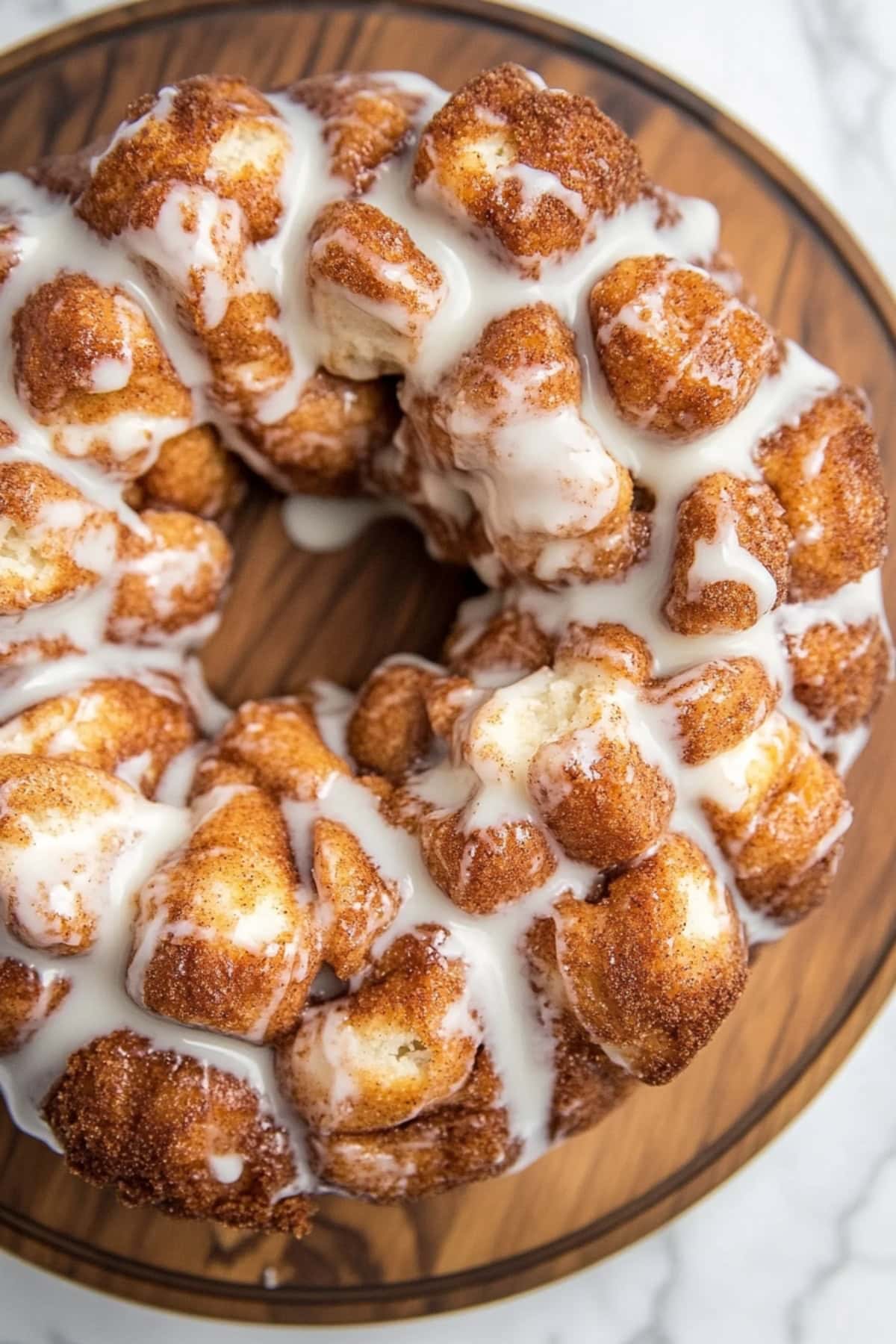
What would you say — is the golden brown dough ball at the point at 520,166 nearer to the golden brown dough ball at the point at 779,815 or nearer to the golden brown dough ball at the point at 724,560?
the golden brown dough ball at the point at 724,560

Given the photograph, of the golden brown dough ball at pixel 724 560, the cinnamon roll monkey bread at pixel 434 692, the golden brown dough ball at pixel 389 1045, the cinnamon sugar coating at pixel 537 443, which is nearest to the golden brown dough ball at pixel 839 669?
the cinnamon roll monkey bread at pixel 434 692

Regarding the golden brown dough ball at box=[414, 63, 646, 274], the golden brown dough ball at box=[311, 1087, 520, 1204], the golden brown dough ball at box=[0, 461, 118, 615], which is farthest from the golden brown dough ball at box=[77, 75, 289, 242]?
the golden brown dough ball at box=[311, 1087, 520, 1204]

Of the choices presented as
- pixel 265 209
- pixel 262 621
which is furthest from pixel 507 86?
pixel 262 621

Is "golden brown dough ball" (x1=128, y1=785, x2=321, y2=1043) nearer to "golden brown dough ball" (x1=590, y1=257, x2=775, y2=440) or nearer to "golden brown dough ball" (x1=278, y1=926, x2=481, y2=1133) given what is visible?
"golden brown dough ball" (x1=278, y1=926, x2=481, y2=1133)

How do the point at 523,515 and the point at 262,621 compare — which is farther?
the point at 262,621

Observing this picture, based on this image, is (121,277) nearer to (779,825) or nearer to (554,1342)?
(779,825)

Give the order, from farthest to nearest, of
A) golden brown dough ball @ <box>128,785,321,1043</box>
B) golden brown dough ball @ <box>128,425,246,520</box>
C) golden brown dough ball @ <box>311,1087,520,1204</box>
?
1. golden brown dough ball @ <box>128,425,246,520</box>
2. golden brown dough ball @ <box>311,1087,520,1204</box>
3. golden brown dough ball @ <box>128,785,321,1043</box>
